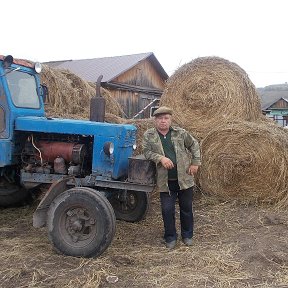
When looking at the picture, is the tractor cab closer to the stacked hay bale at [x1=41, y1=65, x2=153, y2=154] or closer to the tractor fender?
the tractor fender

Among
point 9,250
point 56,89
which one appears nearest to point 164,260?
point 9,250

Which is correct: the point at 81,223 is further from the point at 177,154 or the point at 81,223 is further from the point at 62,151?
the point at 177,154

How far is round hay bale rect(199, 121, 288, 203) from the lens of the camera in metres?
6.77

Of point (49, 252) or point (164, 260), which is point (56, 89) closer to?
point (49, 252)

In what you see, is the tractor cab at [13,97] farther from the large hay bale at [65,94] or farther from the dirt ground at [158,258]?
the large hay bale at [65,94]

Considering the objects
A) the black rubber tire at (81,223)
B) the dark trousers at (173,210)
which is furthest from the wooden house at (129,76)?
the black rubber tire at (81,223)

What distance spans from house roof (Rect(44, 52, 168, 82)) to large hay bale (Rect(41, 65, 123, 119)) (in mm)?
8981

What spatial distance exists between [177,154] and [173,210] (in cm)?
67

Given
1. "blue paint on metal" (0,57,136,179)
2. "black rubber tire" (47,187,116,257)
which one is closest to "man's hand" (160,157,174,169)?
"blue paint on metal" (0,57,136,179)

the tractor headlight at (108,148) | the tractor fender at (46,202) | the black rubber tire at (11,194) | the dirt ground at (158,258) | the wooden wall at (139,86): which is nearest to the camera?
the dirt ground at (158,258)

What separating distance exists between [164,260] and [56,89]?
5336mm

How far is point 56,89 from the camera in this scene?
8.78 metres

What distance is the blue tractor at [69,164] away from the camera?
4547 mm

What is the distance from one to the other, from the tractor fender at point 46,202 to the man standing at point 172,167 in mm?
1055
